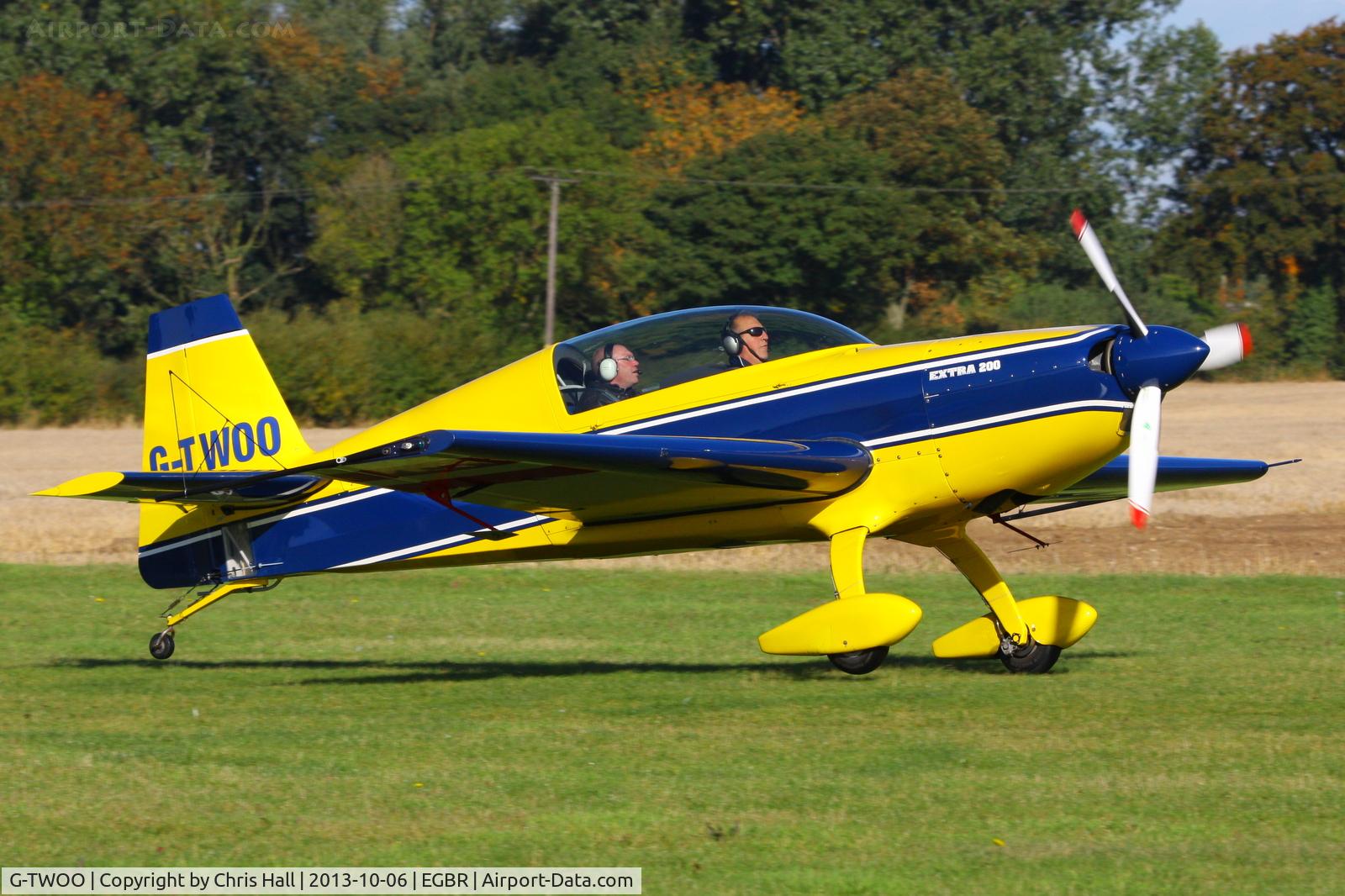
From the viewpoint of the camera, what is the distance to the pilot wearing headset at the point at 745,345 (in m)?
9.76

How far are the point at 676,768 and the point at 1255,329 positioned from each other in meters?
46.0

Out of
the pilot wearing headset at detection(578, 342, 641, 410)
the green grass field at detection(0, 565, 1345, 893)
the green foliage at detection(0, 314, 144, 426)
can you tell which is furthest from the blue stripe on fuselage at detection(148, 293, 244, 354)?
the green foliage at detection(0, 314, 144, 426)

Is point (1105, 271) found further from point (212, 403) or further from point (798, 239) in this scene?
point (798, 239)

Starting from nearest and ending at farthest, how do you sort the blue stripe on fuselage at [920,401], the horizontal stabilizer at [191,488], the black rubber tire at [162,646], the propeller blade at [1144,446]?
1. the propeller blade at [1144,446]
2. the horizontal stabilizer at [191,488]
3. the blue stripe on fuselage at [920,401]
4. the black rubber tire at [162,646]

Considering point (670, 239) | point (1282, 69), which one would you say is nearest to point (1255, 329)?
point (1282, 69)

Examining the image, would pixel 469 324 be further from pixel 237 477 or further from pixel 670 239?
pixel 237 477

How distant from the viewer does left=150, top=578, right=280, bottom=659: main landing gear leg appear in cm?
1076

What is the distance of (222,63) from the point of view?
58719mm

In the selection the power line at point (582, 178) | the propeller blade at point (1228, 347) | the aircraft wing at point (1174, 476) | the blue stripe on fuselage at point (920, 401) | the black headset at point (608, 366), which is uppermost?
the power line at point (582, 178)

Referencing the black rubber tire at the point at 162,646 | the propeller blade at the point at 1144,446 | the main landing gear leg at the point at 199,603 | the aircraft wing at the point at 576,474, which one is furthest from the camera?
the black rubber tire at the point at 162,646

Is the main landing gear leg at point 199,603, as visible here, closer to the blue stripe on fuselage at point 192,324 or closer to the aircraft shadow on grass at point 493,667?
the aircraft shadow on grass at point 493,667

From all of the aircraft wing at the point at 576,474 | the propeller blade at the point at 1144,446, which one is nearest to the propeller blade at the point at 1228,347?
the propeller blade at the point at 1144,446

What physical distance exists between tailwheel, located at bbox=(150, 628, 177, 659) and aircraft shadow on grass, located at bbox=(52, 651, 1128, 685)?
0.41 ft

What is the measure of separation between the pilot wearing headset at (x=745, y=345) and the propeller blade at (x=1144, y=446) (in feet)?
7.44
